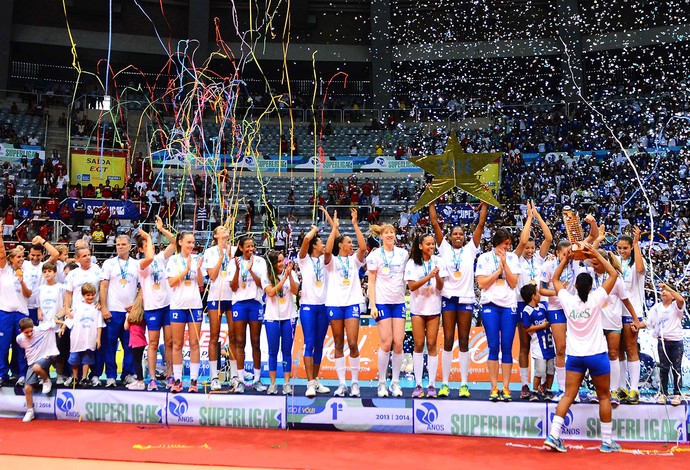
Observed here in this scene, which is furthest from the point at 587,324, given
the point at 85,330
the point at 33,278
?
the point at 33,278

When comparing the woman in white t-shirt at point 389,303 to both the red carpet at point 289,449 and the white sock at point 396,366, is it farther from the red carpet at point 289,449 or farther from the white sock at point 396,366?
the red carpet at point 289,449

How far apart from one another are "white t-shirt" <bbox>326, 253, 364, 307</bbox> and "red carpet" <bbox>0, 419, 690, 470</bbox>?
1429 mm

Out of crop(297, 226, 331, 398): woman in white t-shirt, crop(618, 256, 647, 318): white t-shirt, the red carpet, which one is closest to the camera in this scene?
the red carpet

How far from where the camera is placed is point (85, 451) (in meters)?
6.39

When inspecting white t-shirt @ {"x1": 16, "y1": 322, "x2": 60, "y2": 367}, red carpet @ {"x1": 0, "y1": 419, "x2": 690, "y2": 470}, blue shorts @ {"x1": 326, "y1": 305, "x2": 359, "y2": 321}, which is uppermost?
blue shorts @ {"x1": 326, "y1": 305, "x2": 359, "y2": 321}

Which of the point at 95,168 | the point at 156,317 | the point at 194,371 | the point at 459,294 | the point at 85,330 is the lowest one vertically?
the point at 194,371

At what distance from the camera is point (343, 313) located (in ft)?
24.7

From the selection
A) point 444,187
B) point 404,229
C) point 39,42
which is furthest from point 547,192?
point 39,42

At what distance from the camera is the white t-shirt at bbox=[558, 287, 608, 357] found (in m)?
6.14

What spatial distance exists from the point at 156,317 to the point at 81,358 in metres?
1.06

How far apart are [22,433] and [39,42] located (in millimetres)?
20332

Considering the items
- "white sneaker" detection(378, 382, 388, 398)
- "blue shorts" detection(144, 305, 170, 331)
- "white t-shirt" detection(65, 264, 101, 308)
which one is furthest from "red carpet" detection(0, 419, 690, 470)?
"white t-shirt" detection(65, 264, 101, 308)

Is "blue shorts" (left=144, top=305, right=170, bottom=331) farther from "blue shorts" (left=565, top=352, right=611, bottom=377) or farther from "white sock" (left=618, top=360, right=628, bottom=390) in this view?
"white sock" (left=618, top=360, right=628, bottom=390)

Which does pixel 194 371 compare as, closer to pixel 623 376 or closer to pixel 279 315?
pixel 279 315
